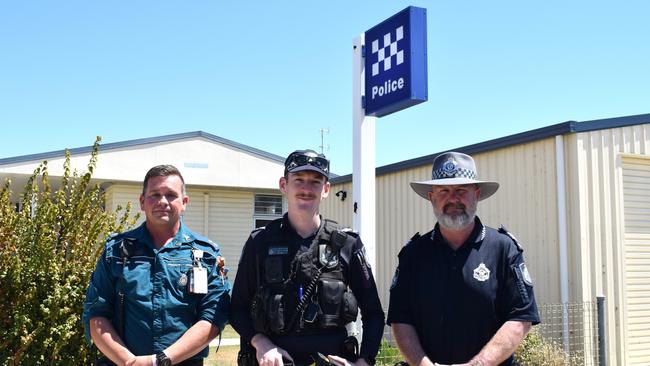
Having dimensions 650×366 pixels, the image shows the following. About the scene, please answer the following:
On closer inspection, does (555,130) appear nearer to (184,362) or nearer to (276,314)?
(276,314)

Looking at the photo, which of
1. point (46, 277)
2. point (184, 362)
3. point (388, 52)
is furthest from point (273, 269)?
point (46, 277)

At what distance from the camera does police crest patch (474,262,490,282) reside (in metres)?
3.52

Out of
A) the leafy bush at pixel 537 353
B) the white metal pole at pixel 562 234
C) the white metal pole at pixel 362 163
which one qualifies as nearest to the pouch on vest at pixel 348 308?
the white metal pole at pixel 362 163

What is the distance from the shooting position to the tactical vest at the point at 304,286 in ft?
11.5

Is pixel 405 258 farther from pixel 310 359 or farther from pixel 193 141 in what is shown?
pixel 193 141

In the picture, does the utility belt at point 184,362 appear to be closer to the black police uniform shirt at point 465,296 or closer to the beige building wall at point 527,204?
the black police uniform shirt at point 465,296

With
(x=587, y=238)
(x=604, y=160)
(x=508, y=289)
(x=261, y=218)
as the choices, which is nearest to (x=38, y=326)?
(x=508, y=289)

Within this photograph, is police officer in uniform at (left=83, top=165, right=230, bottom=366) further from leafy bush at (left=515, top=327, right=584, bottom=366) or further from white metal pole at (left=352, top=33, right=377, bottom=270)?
leafy bush at (left=515, top=327, right=584, bottom=366)

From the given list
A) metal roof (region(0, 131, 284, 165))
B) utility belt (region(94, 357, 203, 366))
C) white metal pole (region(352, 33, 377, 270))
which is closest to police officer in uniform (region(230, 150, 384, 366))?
utility belt (region(94, 357, 203, 366))

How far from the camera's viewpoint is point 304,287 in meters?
3.54

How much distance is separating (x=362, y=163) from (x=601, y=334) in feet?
15.9

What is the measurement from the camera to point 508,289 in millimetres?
3527

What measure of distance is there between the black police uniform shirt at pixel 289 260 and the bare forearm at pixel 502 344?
0.58 metres

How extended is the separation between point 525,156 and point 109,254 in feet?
23.4
